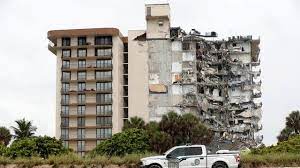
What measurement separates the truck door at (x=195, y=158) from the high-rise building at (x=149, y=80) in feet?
294

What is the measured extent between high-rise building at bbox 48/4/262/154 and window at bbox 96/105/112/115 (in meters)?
0.21

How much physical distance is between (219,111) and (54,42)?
39061 millimetres

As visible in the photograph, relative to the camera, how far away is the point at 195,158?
30.9 meters

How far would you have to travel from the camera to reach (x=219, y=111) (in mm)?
129125

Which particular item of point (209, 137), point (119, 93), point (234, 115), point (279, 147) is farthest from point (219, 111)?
point (279, 147)

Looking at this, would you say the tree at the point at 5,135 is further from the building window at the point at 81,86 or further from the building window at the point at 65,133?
the building window at the point at 81,86

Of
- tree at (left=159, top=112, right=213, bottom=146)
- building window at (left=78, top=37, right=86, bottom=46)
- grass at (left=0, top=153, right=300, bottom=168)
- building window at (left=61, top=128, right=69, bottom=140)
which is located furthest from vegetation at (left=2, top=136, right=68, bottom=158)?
building window at (left=78, top=37, right=86, bottom=46)

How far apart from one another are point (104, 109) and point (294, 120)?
43494mm

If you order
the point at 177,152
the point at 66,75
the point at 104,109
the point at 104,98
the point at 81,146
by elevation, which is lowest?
the point at 177,152

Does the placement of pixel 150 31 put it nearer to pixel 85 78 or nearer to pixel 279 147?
pixel 85 78

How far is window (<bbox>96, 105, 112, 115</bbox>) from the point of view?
12392 cm

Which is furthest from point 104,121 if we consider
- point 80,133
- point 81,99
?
point 81,99

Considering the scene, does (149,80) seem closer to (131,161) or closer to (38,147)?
(38,147)

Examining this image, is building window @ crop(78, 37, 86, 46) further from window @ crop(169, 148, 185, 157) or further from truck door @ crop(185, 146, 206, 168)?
truck door @ crop(185, 146, 206, 168)
